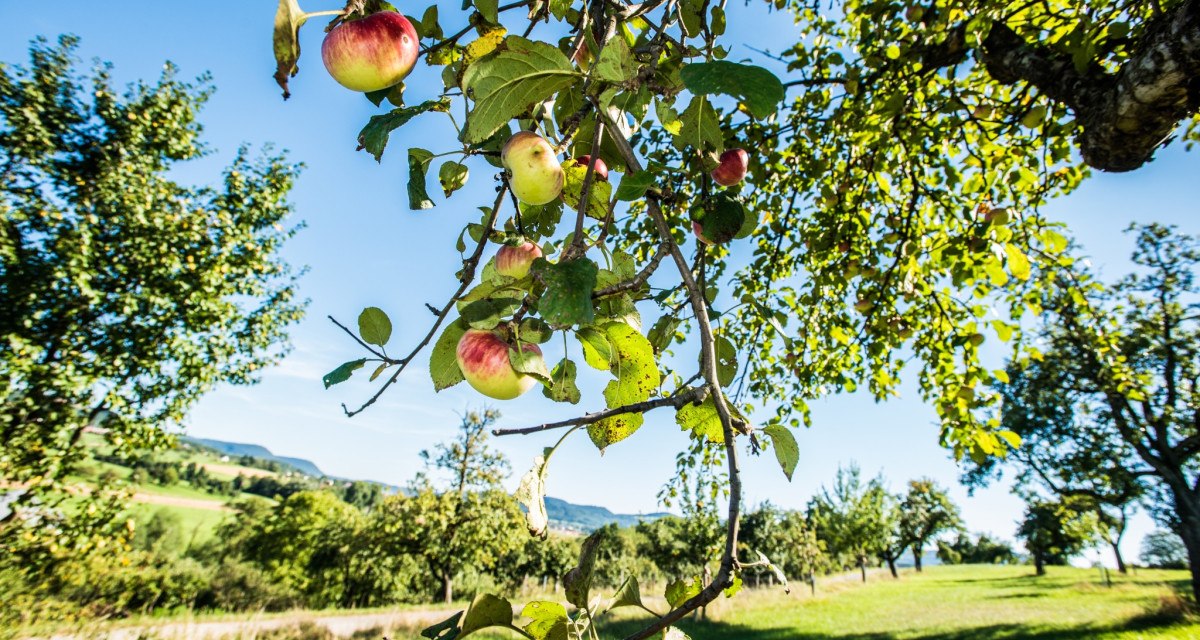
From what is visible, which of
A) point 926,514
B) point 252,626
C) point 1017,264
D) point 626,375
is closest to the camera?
point 626,375

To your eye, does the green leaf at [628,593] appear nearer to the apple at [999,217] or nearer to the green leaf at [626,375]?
the green leaf at [626,375]

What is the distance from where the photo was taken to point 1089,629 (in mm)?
12961

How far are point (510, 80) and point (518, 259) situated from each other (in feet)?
1.14

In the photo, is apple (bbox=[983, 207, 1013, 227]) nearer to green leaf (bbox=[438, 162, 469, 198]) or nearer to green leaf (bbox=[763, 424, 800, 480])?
green leaf (bbox=[763, 424, 800, 480])

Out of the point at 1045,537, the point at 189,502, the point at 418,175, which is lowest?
the point at 189,502

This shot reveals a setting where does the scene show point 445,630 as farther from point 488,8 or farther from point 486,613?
point 488,8

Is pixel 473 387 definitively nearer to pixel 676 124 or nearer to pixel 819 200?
pixel 676 124

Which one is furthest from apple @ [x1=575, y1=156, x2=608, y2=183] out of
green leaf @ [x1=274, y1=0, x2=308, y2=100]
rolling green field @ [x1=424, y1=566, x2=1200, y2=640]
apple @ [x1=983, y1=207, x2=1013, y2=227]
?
rolling green field @ [x1=424, y1=566, x2=1200, y2=640]

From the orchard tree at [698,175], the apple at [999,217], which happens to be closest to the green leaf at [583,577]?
the orchard tree at [698,175]

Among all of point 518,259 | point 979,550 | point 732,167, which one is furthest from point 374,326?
point 979,550

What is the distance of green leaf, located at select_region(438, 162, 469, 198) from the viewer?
109 centimetres

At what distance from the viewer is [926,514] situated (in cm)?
4809

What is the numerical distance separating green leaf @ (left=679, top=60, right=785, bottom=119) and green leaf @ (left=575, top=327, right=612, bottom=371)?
1.17 feet

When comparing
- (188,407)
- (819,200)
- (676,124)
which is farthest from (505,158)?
(188,407)
